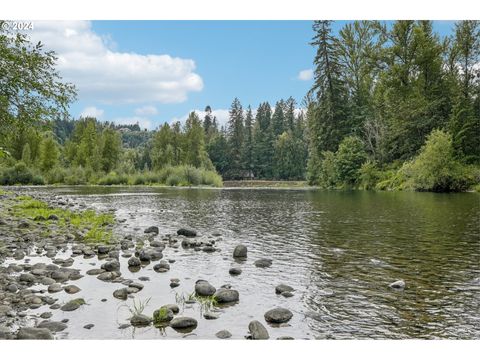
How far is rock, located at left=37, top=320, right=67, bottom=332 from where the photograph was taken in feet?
19.6

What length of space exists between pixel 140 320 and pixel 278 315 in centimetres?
203

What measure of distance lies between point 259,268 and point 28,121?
9.41m

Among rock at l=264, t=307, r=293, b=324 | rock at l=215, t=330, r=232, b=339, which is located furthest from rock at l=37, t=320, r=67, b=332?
rock at l=264, t=307, r=293, b=324

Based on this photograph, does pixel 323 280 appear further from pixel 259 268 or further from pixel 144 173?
pixel 144 173

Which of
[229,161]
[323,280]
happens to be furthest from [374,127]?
[323,280]

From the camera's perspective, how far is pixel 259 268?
10.1 meters

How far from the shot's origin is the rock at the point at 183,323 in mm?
6242

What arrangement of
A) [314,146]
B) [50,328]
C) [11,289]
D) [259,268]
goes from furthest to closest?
[314,146] < [259,268] < [11,289] < [50,328]

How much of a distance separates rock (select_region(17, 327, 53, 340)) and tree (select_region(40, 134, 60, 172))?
247 ft

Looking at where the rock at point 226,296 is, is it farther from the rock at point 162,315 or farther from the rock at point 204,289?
the rock at point 162,315

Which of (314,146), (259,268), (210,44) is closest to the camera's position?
(259,268)

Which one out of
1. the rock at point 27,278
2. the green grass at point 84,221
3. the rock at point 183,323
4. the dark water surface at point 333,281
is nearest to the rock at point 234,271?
the dark water surface at point 333,281

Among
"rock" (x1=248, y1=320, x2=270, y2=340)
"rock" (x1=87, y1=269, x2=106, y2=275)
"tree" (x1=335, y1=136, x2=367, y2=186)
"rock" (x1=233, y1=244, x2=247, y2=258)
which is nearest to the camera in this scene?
"rock" (x1=248, y1=320, x2=270, y2=340)

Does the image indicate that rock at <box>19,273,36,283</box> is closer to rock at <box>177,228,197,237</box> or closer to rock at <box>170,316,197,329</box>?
rock at <box>170,316,197,329</box>
